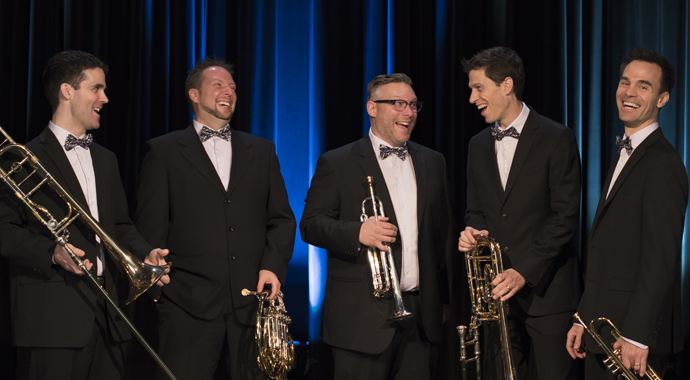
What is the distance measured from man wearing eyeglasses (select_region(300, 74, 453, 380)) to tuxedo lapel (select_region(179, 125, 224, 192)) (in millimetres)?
540

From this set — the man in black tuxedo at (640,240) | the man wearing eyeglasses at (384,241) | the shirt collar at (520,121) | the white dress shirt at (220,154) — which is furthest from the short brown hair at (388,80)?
the man in black tuxedo at (640,240)

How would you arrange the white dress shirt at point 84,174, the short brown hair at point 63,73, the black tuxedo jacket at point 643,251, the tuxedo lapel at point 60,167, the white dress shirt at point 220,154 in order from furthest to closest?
the white dress shirt at point 220,154
the short brown hair at point 63,73
the white dress shirt at point 84,174
the tuxedo lapel at point 60,167
the black tuxedo jacket at point 643,251

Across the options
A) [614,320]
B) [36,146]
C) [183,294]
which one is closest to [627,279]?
[614,320]

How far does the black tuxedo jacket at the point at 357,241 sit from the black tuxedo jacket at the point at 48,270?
967mm

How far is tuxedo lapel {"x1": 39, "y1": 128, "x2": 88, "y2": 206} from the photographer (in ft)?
10.1

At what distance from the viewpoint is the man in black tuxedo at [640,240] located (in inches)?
106

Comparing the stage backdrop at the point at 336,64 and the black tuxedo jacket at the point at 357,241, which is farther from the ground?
the stage backdrop at the point at 336,64

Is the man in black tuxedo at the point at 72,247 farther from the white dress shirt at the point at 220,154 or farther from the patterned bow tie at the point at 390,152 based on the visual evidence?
the patterned bow tie at the point at 390,152

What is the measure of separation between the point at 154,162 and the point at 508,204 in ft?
6.30

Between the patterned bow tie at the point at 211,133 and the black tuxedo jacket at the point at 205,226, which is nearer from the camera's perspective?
the black tuxedo jacket at the point at 205,226

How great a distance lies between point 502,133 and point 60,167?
231 cm

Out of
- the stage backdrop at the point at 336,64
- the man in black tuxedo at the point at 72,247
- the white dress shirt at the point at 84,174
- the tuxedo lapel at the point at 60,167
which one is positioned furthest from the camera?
the stage backdrop at the point at 336,64

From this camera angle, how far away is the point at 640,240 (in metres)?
2.84

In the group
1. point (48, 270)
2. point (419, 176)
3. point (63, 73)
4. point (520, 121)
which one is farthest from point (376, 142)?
point (48, 270)
